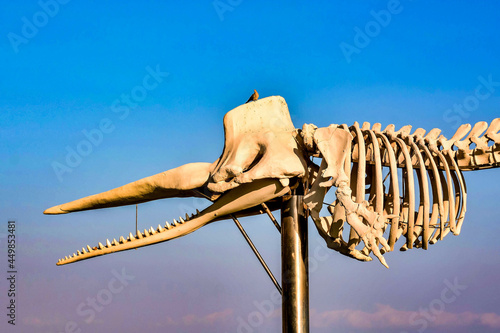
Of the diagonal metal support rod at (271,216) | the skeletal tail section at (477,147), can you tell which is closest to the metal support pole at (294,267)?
the diagonal metal support rod at (271,216)

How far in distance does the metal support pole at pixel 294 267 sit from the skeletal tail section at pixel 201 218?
35 centimetres

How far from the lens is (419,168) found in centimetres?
1196

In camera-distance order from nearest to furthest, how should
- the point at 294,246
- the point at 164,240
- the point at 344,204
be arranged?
the point at 344,204 < the point at 294,246 < the point at 164,240

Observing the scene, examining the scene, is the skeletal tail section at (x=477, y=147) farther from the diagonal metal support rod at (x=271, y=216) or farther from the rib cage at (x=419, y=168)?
the diagonal metal support rod at (x=271, y=216)

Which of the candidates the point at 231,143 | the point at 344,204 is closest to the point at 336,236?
the point at 344,204

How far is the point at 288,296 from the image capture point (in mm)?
11734

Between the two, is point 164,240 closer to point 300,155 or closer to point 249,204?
point 249,204

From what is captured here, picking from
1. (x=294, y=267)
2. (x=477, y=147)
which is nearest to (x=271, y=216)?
(x=294, y=267)

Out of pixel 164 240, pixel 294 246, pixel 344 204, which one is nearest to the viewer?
pixel 344 204

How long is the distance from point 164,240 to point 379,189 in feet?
11.8

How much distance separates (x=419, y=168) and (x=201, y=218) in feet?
11.4

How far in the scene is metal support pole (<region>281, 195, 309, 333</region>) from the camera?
1167 centimetres

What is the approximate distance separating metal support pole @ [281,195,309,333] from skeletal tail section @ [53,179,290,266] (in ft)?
1.16

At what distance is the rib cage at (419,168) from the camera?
11.5 metres
